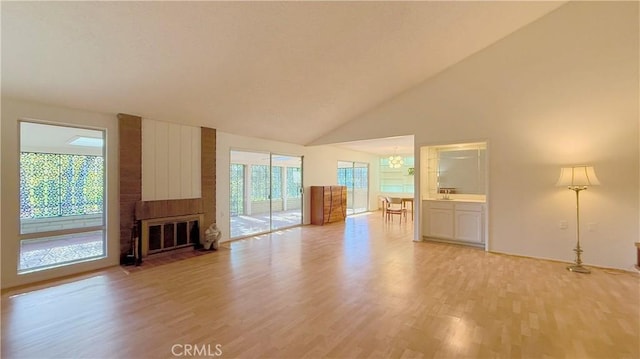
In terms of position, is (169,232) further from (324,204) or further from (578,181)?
(578,181)

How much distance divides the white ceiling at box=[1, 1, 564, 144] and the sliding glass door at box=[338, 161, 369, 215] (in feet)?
15.7

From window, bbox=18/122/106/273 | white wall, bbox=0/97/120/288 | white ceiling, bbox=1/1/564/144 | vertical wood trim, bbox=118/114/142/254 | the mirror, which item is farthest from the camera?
the mirror

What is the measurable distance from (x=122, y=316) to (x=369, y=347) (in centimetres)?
235

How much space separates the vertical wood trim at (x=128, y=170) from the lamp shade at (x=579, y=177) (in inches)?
261

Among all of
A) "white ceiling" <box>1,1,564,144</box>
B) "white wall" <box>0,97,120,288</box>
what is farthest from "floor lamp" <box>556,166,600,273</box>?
"white wall" <box>0,97,120,288</box>

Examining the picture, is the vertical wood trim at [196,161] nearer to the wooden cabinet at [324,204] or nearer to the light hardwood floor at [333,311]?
the light hardwood floor at [333,311]

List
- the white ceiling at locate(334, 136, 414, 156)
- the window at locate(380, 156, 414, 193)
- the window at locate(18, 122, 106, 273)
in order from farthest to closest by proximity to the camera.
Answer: the window at locate(380, 156, 414, 193), the white ceiling at locate(334, 136, 414, 156), the window at locate(18, 122, 106, 273)

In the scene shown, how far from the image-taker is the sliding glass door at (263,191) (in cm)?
714

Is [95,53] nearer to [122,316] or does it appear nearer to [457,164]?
[122,316]

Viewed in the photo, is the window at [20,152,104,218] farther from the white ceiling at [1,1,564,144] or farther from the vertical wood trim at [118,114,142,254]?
the white ceiling at [1,1,564,144]

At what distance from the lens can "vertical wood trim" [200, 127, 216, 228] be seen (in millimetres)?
5598

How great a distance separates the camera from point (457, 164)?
19.9 feet

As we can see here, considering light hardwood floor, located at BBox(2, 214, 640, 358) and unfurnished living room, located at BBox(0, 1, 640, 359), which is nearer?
light hardwood floor, located at BBox(2, 214, 640, 358)

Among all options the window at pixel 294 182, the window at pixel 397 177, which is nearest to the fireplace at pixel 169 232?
the window at pixel 294 182
